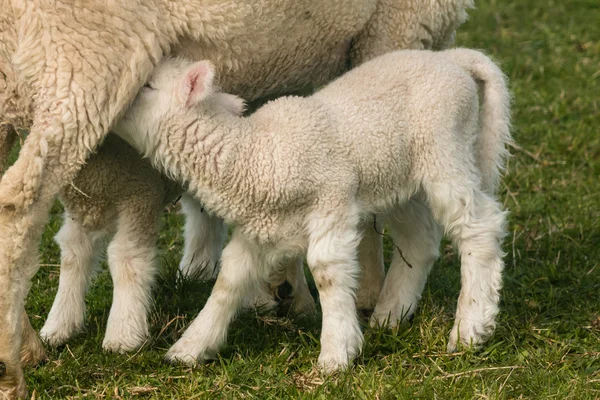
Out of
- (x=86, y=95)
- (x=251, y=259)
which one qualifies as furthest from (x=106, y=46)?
(x=251, y=259)

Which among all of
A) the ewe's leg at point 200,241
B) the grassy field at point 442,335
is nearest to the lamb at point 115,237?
the grassy field at point 442,335

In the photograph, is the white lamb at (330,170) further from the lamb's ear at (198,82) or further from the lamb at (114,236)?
the lamb at (114,236)

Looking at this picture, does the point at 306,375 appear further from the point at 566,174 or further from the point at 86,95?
the point at 566,174

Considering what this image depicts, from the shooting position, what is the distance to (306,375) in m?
4.77

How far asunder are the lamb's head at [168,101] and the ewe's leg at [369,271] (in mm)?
1469

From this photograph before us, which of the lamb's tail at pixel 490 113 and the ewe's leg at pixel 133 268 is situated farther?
the lamb's tail at pixel 490 113

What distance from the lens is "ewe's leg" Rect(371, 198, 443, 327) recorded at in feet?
17.9

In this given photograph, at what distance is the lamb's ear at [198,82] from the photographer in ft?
14.9

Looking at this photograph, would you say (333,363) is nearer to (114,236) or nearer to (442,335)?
(442,335)

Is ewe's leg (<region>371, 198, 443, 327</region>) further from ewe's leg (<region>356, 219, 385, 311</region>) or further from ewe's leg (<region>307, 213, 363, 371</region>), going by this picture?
ewe's leg (<region>307, 213, 363, 371</region>)

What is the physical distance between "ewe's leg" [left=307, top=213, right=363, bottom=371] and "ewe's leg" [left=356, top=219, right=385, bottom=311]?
1050 mm

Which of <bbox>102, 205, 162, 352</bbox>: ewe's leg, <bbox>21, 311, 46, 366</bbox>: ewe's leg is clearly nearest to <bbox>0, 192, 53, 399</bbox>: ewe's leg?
<bbox>21, 311, 46, 366</bbox>: ewe's leg

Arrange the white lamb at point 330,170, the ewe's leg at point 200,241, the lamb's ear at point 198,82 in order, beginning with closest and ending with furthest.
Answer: the lamb's ear at point 198,82
the white lamb at point 330,170
the ewe's leg at point 200,241

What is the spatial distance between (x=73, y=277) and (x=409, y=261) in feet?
5.40
